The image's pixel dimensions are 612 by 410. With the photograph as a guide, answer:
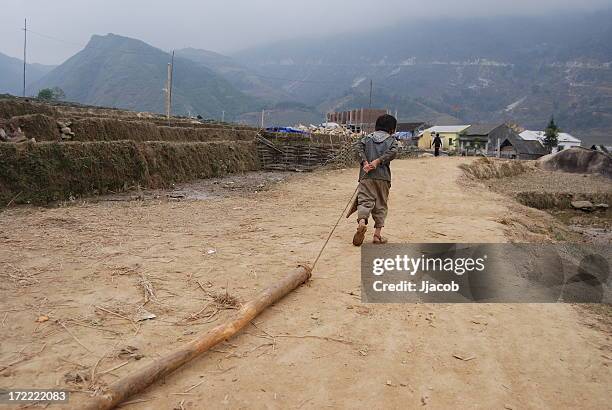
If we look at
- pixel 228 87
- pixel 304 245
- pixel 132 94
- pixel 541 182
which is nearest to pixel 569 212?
pixel 541 182

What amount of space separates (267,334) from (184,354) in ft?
2.37

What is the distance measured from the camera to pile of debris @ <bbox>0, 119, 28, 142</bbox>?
10.7 meters

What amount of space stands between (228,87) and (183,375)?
170 meters

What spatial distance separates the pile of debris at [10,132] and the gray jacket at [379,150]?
9037 millimetres

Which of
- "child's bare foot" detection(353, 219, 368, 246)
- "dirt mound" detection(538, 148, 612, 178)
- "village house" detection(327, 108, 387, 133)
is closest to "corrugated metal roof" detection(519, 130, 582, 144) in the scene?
"village house" detection(327, 108, 387, 133)

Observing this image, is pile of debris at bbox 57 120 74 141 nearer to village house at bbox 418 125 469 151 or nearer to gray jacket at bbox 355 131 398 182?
gray jacket at bbox 355 131 398 182

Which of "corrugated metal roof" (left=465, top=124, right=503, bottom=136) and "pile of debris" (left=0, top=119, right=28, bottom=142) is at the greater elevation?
"corrugated metal roof" (left=465, top=124, right=503, bottom=136)

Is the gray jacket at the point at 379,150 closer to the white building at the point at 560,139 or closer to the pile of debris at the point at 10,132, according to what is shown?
the pile of debris at the point at 10,132

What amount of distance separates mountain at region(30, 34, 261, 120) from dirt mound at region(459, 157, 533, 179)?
102 meters

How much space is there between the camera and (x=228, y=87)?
164250 millimetres

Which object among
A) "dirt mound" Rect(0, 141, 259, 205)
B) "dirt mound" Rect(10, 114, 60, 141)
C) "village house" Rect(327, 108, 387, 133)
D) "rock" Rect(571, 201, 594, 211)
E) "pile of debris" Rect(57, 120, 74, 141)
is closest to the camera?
"dirt mound" Rect(0, 141, 259, 205)

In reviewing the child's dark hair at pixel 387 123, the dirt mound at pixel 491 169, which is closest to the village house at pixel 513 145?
the dirt mound at pixel 491 169

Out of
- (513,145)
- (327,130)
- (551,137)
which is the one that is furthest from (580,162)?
(551,137)

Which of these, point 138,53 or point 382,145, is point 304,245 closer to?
point 382,145
